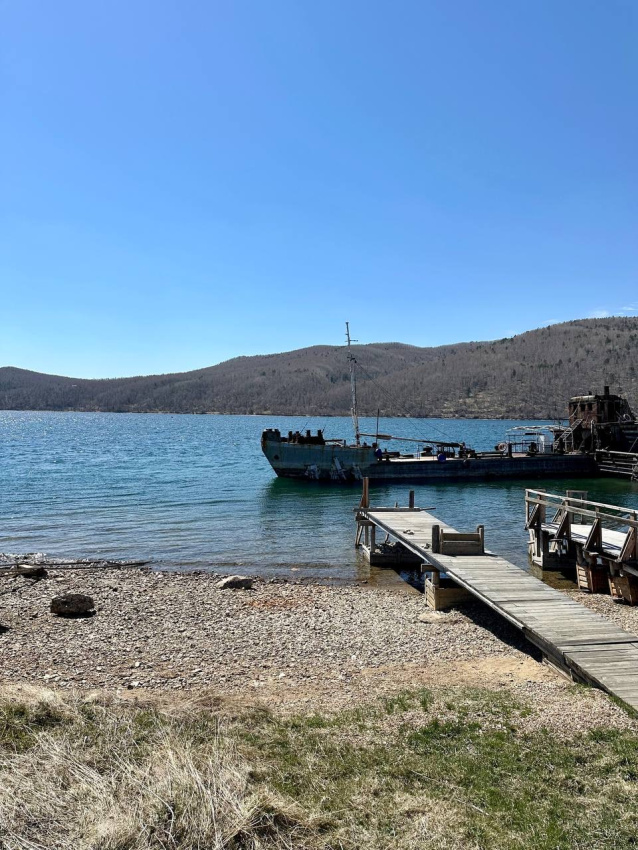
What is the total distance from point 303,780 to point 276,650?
577 cm

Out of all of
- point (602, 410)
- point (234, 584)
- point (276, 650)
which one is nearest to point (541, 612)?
point (276, 650)

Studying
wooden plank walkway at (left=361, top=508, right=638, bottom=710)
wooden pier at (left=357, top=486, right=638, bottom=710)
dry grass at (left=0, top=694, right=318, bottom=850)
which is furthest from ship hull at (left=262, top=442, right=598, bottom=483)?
dry grass at (left=0, top=694, right=318, bottom=850)

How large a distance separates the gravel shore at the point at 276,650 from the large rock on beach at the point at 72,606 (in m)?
0.27

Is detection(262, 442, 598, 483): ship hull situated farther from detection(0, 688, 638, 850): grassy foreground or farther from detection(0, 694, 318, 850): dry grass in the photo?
detection(0, 694, 318, 850): dry grass

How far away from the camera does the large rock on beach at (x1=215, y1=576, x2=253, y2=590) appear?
18.3m

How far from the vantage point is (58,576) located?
1977cm

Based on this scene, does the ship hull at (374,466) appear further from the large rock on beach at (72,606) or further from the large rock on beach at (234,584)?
the large rock on beach at (72,606)

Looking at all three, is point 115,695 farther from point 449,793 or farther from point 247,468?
point 247,468

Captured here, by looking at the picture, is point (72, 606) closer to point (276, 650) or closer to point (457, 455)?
point (276, 650)

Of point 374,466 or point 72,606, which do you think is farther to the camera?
point 374,466

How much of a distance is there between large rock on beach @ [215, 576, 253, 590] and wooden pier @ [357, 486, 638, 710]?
4.95 m

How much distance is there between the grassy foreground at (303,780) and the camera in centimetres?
537

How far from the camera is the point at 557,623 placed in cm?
1103

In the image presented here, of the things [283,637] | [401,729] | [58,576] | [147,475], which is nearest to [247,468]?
[147,475]
